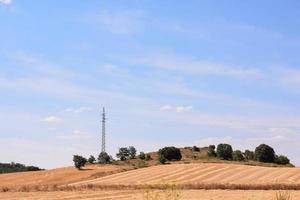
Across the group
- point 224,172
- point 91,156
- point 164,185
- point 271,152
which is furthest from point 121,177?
point 164,185

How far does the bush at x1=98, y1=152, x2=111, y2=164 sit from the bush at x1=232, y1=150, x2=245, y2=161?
26.0 m

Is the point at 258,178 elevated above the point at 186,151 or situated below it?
below

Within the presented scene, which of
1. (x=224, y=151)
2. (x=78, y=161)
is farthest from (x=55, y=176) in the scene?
(x=224, y=151)

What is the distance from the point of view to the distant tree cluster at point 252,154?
12212 cm

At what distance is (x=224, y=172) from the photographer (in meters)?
86.4

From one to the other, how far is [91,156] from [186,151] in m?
24.2

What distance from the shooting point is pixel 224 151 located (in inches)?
4998

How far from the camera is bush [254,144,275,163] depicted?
122 meters

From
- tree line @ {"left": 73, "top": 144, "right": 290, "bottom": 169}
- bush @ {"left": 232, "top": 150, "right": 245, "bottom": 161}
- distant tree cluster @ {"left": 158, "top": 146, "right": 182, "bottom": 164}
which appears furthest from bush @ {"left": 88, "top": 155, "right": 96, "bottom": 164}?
bush @ {"left": 232, "top": 150, "right": 245, "bottom": 161}

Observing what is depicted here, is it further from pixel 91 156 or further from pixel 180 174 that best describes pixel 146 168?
pixel 91 156

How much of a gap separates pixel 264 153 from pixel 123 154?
98.8ft

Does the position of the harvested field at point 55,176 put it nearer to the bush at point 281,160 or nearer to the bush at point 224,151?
the bush at point 224,151

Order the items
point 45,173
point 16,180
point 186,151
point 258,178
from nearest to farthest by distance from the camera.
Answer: point 258,178 → point 16,180 → point 45,173 → point 186,151

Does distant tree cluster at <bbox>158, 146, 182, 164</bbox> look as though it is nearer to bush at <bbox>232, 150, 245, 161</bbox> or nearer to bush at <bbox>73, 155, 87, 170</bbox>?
bush at <bbox>232, 150, 245, 161</bbox>
